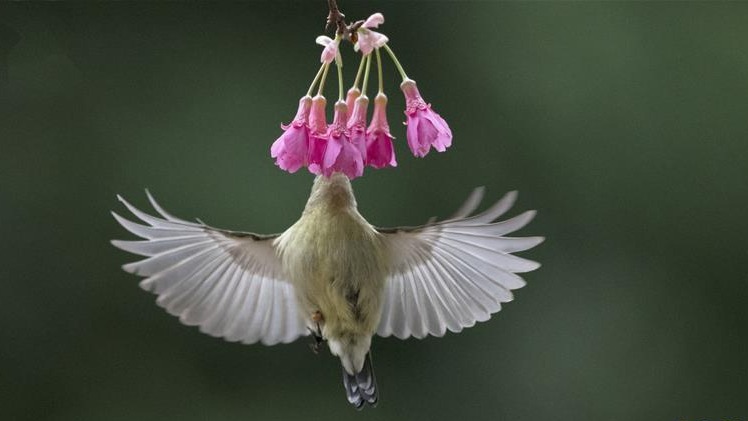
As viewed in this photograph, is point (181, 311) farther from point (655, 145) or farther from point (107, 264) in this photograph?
point (655, 145)

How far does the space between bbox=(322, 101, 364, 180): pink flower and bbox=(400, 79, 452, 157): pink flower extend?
0.47 feet

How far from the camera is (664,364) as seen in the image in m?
5.68

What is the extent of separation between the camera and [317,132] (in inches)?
95.1

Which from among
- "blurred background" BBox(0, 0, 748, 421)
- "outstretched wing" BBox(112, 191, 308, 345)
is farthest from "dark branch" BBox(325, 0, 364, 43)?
"blurred background" BBox(0, 0, 748, 421)

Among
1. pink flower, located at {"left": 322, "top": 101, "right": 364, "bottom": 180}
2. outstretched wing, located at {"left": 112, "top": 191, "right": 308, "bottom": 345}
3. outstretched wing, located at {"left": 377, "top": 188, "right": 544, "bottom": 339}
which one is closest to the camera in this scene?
pink flower, located at {"left": 322, "top": 101, "right": 364, "bottom": 180}

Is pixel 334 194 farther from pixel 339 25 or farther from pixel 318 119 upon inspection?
pixel 339 25

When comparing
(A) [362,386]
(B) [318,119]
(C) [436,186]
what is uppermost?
(C) [436,186]

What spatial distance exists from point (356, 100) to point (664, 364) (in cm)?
375

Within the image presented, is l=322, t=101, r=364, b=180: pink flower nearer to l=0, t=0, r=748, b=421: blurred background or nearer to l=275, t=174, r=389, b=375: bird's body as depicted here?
l=275, t=174, r=389, b=375: bird's body

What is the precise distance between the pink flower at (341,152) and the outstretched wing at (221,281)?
0.74 metres

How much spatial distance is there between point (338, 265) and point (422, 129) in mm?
636

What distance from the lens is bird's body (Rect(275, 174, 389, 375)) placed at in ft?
9.55

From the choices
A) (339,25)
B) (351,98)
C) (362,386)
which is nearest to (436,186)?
(362,386)

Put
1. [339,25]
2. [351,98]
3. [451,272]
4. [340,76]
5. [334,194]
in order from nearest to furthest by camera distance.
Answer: [339,25]
[340,76]
[351,98]
[334,194]
[451,272]
